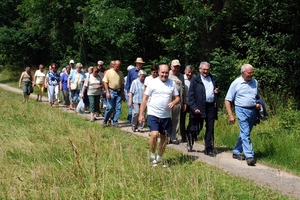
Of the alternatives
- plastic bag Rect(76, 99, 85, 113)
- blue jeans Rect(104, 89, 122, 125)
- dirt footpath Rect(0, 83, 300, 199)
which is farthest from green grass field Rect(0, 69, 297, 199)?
plastic bag Rect(76, 99, 85, 113)

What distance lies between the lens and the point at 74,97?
1477cm

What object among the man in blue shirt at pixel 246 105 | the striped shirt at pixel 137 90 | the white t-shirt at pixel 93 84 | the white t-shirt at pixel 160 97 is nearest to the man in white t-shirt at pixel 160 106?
the white t-shirt at pixel 160 97

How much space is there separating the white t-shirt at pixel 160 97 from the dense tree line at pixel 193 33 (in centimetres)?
600

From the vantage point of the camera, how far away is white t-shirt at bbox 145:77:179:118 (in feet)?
21.0

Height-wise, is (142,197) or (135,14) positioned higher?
(135,14)

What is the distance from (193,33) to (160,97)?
785 centimetres

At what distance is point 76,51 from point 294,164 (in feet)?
79.2

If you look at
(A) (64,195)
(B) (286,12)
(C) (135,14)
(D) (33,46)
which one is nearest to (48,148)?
(A) (64,195)

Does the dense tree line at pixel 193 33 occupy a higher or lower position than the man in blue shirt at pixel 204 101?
higher

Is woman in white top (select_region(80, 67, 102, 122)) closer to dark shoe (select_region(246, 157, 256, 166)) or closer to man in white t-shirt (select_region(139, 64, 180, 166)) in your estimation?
man in white t-shirt (select_region(139, 64, 180, 166))

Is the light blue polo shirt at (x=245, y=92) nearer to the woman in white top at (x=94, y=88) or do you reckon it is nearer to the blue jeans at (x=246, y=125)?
the blue jeans at (x=246, y=125)

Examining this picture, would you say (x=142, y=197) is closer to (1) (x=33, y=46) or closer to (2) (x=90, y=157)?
(2) (x=90, y=157)

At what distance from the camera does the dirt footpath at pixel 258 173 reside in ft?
19.1

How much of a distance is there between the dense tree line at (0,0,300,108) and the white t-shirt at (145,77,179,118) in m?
6.00
